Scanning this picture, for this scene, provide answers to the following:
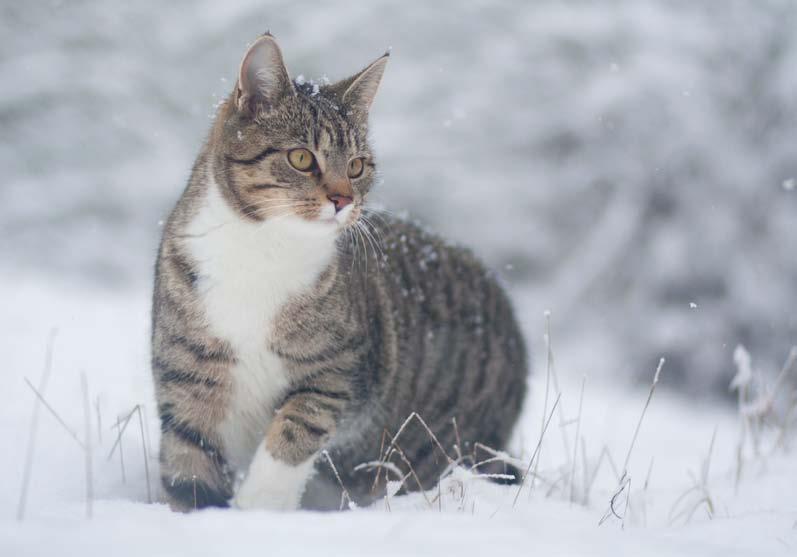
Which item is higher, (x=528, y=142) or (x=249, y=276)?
(x=528, y=142)

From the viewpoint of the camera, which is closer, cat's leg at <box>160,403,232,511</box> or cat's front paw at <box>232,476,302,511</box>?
cat's front paw at <box>232,476,302,511</box>

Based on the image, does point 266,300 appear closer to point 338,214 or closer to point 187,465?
point 338,214

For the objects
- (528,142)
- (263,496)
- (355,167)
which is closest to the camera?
(263,496)

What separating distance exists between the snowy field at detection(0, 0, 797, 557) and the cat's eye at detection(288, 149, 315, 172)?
2027 mm

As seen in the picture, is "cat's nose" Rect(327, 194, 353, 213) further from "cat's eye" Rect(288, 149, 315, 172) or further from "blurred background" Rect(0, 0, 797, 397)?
"blurred background" Rect(0, 0, 797, 397)

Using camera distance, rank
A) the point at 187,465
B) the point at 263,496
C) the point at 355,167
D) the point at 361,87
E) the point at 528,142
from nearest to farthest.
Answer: the point at 263,496 → the point at 187,465 → the point at 355,167 → the point at 361,87 → the point at 528,142

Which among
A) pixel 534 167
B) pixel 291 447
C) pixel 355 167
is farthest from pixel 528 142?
pixel 291 447

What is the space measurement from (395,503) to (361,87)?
1299 mm

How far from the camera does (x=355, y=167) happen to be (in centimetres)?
238

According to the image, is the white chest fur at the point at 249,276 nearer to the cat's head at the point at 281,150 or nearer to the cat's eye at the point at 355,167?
the cat's head at the point at 281,150

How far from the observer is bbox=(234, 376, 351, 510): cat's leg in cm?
215

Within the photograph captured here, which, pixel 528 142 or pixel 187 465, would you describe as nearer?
pixel 187 465

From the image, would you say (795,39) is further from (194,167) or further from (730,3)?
(194,167)

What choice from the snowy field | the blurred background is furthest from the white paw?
the blurred background
